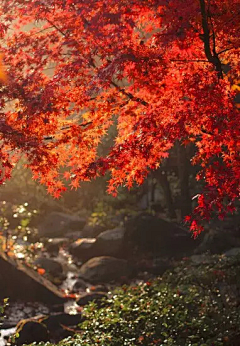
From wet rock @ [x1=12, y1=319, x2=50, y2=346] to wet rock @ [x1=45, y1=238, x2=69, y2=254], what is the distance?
750cm

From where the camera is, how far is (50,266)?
→ 44.8 ft

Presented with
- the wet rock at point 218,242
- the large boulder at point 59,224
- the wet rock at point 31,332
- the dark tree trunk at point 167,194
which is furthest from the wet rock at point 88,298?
the dark tree trunk at point 167,194

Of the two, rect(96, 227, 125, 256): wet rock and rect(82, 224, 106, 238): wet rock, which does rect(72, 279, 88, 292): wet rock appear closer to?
rect(96, 227, 125, 256): wet rock

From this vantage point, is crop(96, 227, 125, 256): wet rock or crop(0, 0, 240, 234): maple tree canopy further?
crop(96, 227, 125, 256): wet rock

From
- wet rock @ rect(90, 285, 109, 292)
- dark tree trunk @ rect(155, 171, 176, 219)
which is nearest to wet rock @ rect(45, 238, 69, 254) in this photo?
wet rock @ rect(90, 285, 109, 292)

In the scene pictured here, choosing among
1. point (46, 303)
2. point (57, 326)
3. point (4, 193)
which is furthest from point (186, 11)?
point (4, 193)

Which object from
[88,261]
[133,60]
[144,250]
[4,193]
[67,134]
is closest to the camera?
[133,60]

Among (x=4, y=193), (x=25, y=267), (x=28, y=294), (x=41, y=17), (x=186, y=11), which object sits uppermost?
(x=4, y=193)

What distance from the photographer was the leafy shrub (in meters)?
7.51

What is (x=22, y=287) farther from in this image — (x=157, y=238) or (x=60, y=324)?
(x=157, y=238)

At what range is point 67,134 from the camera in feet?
23.8

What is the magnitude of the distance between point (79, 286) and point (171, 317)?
194 inches

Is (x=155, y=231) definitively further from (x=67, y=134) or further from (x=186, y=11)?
(x=186, y=11)

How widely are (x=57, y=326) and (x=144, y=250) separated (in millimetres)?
6319
